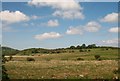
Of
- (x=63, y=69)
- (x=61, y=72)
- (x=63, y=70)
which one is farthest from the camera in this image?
(x=63, y=69)

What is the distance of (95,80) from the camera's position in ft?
70.5

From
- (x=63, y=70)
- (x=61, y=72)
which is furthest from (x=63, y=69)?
(x=61, y=72)

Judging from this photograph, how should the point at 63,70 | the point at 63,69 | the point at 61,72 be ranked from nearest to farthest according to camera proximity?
1. the point at 61,72
2. the point at 63,70
3. the point at 63,69

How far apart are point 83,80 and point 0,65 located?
6.04 metres

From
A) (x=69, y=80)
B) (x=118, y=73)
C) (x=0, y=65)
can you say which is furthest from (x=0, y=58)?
(x=118, y=73)

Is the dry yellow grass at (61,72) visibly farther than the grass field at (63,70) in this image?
No

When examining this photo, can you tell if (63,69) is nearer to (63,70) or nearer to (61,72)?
(63,70)

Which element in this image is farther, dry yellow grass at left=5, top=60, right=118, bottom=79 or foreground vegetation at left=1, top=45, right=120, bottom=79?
foreground vegetation at left=1, top=45, right=120, bottom=79

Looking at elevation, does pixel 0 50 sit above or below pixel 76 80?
above

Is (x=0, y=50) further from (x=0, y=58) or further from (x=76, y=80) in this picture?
(x=76, y=80)

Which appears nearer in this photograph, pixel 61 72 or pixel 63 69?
pixel 61 72

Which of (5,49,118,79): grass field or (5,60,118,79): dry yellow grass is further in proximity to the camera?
(5,49,118,79): grass field

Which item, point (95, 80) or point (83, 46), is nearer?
point (95, 80)

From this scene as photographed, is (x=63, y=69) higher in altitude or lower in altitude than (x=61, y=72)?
higher
